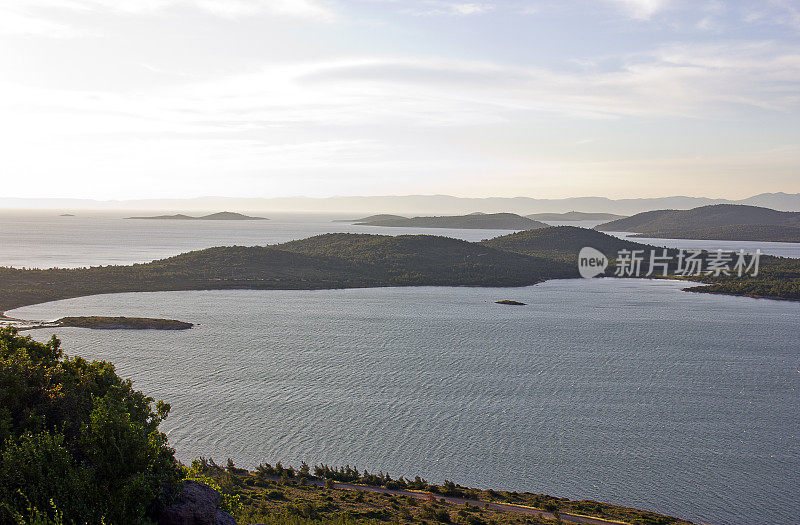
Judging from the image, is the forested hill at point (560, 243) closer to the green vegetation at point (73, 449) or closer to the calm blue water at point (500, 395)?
the calm blue water at point (500, 395)

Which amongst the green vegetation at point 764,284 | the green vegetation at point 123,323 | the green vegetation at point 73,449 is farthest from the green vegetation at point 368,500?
the green vegetation at point 764,284

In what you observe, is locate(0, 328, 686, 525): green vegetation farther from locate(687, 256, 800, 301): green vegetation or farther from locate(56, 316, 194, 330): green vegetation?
locate(687, 256, 800, 301): green vegetation

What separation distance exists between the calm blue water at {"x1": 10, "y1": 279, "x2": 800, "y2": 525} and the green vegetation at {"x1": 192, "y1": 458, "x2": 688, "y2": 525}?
1.50 meters

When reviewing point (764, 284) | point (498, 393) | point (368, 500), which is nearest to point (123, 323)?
point (498, 393)

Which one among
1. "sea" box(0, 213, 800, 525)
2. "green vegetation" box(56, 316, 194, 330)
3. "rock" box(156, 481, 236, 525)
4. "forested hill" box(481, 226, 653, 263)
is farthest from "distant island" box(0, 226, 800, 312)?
"rock" box(156, 481, 236, 525)

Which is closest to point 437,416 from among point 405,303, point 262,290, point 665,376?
point 665,376

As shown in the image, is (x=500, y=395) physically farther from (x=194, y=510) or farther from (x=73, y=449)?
(x=73, y=449)

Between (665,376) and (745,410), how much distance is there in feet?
25.3

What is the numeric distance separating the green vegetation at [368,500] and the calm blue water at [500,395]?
1.50 metres

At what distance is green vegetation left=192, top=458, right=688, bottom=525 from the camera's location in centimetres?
1959

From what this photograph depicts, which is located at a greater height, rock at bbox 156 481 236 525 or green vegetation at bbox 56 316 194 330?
rock at bbox 156 481 236 525

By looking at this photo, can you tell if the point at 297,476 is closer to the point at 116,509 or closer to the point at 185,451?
the point at 185,451

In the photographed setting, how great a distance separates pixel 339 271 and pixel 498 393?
73079 millimetres

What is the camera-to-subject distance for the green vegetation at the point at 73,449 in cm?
1295
